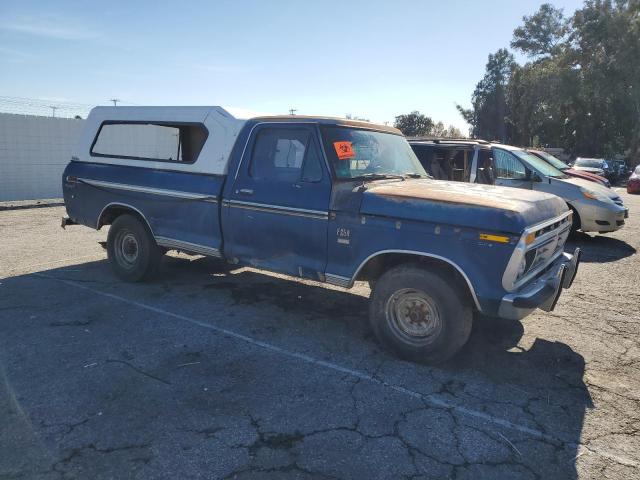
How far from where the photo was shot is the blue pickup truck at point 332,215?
3773mm

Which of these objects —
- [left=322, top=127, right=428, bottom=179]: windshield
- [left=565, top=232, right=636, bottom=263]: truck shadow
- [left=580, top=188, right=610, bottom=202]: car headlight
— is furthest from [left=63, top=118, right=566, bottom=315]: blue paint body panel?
[left=580, top=188, right=610, bottom=202]: car headlight

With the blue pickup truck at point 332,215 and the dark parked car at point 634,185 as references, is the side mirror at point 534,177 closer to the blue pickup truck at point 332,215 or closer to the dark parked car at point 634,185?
the blue pickup truck at point 332,215

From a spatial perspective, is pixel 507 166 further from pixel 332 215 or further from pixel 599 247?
pixel 332 215

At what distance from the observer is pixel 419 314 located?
162 inches

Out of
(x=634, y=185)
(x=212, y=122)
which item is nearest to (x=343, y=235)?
(x=212, y=122)

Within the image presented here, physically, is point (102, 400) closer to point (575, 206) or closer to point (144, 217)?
point (144, 217)

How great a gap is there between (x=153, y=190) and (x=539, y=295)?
443 centimetres

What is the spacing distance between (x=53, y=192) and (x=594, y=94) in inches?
1491

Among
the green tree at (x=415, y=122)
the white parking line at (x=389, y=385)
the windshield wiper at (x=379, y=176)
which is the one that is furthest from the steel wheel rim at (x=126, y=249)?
the green tree at (x=415, y=122)

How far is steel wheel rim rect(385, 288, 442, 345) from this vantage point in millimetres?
4005

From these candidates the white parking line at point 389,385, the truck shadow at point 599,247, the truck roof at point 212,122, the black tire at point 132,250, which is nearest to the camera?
the white parking line at point 389,385

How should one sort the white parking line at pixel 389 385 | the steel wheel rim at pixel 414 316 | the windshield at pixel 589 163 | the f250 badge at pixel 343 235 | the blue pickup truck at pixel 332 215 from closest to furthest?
1. the white parking line at pixel 389 385
2. the blue pickup truck at pixel 332 215
3. the steel wheel rim at pixel 414 316
4. the f250 badge at pixel 343 235
5. the windshield at pixel 589 163

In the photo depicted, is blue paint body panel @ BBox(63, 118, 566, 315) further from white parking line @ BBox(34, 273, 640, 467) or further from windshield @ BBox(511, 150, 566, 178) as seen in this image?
windshield @ BBox(511, 150, 566, 178)

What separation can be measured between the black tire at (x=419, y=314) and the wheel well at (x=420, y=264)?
0.16 ft
